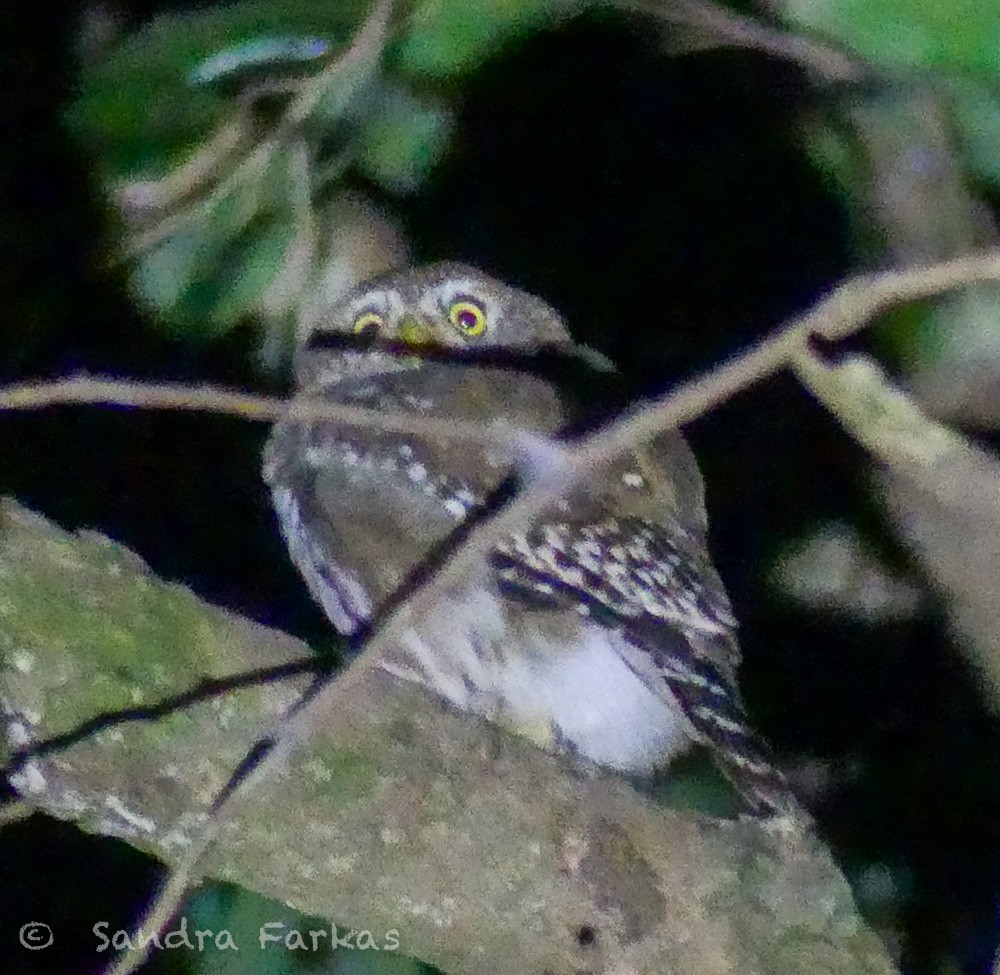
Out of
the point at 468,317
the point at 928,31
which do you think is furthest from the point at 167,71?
the point at 468,317

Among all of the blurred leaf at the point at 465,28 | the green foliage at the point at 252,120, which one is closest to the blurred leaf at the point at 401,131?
the green foliage at the point at 252,120

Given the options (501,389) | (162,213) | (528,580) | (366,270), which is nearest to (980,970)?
(528,580)

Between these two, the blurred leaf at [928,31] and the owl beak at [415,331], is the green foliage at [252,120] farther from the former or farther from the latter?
the owl beak at [415,331]

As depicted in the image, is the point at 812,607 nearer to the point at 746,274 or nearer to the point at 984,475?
the point at 746,274

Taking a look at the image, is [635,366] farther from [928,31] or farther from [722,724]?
[928,31]

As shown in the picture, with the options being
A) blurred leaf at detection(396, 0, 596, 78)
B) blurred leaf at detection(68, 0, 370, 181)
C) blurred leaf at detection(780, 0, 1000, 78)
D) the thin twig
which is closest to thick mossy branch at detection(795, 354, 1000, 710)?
→ the thin twig

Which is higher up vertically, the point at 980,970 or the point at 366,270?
the point at 366,270
